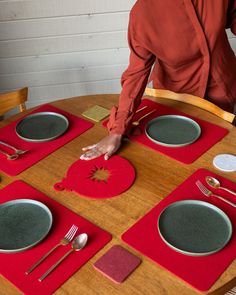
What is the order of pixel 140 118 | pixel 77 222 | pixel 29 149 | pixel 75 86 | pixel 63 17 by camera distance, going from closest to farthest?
pixel 77 222 → pixel 29 149 → pixel 140 118 → pixel 63 17 → pixel 75 86

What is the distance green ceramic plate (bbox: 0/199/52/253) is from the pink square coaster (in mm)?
182

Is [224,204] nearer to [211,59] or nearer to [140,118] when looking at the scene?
[140,118]

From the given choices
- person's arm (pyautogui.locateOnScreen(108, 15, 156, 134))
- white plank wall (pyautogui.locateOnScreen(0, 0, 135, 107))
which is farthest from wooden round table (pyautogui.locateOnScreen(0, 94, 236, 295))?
white plank wall (pyautogui.locateOnScreen(0, 0, 135, 107))

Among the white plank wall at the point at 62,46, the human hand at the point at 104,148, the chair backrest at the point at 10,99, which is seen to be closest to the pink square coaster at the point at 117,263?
the human hand at the point at 104,148

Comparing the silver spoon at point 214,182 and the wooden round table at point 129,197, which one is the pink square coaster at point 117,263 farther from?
the silver spoon at point 214,182

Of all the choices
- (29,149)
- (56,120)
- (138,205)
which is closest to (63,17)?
(56,120)

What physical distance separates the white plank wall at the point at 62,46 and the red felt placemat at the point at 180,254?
59.5 inches

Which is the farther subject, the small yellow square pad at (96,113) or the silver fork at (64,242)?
the small yellow square pad at (96,113)

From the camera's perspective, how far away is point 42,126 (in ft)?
5.19

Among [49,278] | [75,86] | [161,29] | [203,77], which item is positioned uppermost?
[161,29]

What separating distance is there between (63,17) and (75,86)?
1.52 ft

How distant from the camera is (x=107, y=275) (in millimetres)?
983

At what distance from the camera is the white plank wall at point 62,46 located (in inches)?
93.2

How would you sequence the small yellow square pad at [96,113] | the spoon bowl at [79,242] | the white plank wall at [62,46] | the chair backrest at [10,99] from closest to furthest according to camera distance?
the spoon bowl at [79,242], the small yellow square pad at [96,113], the chair backrest at [10,99], the white plank wall at [62,46]
